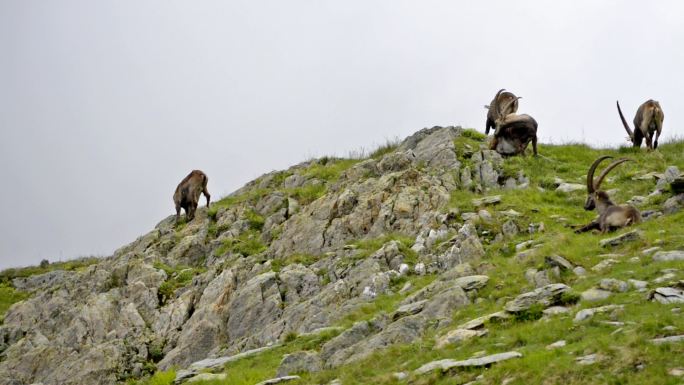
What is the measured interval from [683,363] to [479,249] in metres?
9.09

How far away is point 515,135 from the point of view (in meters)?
27.0

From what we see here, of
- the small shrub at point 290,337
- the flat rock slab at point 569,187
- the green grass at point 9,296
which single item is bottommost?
the small shrub at point 290,337

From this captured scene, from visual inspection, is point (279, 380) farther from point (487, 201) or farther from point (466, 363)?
point (487, 201)

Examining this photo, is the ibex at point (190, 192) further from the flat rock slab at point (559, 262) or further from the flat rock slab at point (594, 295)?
the flat rock slab at point (594, 295)

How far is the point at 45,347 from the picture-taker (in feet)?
71.8

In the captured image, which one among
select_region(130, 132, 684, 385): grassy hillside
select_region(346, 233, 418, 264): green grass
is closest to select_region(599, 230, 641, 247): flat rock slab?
select_region(130, 132, 684, 385): grassy hillside

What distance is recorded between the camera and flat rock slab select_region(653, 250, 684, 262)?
1397 centimetres

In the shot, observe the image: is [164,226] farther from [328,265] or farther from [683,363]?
[683,363]

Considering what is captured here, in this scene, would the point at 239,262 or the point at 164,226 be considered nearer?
the point at 239,262

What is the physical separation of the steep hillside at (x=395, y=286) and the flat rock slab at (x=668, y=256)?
5cm

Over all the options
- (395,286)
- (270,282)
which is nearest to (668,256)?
(395,286)

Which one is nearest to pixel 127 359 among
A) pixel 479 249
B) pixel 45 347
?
pixel 45 347

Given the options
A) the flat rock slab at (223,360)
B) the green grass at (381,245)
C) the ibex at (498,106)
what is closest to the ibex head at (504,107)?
the ibex at (498,106)

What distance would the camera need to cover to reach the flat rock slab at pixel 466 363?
36.3 ft
